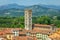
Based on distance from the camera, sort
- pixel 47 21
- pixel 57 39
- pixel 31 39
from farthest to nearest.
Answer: pixel 47 21
pixel 31 39
pixel 57 39

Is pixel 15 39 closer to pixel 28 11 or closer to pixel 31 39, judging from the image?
pixel 31 39

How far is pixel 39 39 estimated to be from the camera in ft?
94.0

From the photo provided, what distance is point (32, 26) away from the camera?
158 ft

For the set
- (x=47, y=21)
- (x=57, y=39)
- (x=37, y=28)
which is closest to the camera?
(x=57, y=39)

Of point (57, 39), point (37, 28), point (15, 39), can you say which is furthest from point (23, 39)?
point (37, 28)

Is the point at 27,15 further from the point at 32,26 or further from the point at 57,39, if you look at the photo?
the point at 57,39

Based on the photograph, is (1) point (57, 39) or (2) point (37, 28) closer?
(1) point (57, 39)

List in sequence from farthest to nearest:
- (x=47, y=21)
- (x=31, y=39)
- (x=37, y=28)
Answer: (x=47, y=21)
(x=37, y=28)
(x=31, y=39)

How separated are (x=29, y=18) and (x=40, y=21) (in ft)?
59.7

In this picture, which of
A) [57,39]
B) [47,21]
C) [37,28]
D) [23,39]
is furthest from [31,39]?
[47,21]

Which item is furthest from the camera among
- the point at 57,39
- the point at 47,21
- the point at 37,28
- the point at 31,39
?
the point at 47,21

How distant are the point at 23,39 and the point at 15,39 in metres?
0.71

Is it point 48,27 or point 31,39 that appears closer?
point 31,39

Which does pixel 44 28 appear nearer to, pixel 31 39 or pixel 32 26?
pixel 32 26
